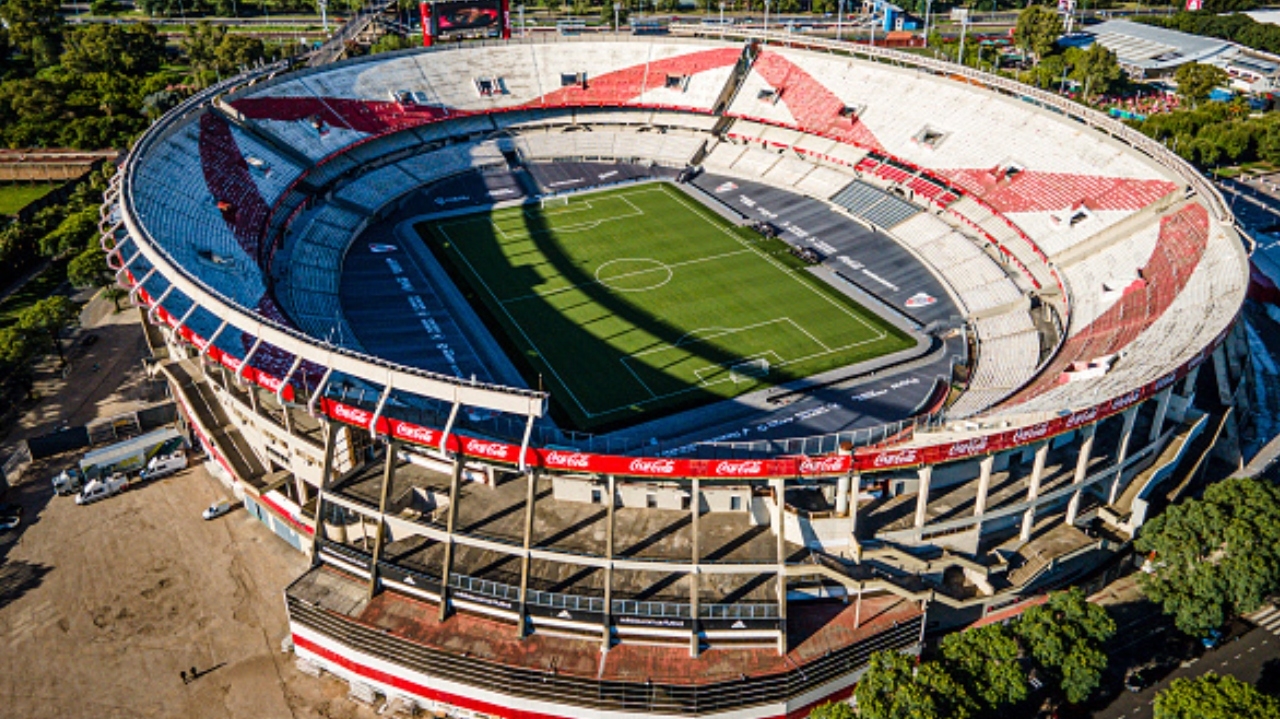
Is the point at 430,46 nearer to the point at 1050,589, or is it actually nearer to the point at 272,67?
the point at 272,67

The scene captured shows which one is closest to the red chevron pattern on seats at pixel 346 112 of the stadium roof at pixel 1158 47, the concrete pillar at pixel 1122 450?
the concrete pillar at pixel 1122 450

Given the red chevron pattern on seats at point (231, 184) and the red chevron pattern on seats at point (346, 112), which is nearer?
the red chevron pattern on seats at point (231, 184)

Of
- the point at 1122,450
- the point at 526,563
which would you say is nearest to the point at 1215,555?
the point at 1122,450

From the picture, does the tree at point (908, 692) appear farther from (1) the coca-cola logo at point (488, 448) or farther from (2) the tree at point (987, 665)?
(1) the coca-cola logo at point (488, 448)

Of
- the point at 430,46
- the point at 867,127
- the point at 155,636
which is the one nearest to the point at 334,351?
the point at 155,636

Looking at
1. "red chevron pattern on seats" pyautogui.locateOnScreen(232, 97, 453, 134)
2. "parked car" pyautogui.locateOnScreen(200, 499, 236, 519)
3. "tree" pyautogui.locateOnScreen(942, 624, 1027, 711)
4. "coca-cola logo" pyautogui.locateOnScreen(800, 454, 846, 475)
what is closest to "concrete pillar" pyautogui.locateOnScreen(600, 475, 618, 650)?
"coca-cola logo" pyautogui.locateOnScreen(800, 454, 846, 475)

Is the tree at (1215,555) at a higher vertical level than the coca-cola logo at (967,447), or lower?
lower

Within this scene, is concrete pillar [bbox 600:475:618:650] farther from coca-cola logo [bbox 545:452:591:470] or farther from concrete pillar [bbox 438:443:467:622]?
concrete pillar [bbox 438:443:467:622]

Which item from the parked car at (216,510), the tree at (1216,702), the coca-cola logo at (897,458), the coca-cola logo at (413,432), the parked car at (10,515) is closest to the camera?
the tree at (1216,702)
